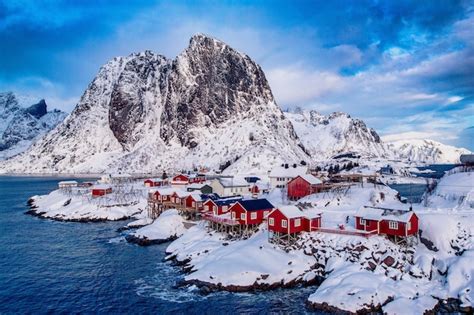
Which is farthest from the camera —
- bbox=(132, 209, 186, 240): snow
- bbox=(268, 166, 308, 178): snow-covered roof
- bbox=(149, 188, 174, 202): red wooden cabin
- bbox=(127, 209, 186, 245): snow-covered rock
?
bbox=(268, 166, 308, 178): snow-covered roof

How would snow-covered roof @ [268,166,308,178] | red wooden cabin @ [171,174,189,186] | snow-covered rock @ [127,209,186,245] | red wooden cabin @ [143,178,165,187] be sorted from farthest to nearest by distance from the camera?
red wooden cabin @ [143,178,165,187]
red wooden cabin @ [171,174,189,186]
snow-covered roof @ [268,166,308,178]
snow-covered rock @ [127,209,186,245]

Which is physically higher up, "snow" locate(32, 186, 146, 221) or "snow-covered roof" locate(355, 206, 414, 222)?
"snow-covered roof" locate(355, 206, 414, 222)

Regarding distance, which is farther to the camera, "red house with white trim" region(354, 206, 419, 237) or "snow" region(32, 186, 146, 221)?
"snow" region(32, 186, 146, 221)

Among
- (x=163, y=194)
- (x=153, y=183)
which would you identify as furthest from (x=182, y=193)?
(x=153, y=183)

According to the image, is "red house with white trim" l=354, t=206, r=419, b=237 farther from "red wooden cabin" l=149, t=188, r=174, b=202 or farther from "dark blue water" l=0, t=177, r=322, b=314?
"red wooden cabin" l=149, t=188, r=174, b=202

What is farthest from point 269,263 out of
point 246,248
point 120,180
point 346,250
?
point 120,180

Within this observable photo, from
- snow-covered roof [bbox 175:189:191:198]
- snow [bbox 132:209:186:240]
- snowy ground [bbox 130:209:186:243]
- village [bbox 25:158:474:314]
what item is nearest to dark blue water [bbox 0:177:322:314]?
village [bbox 25:158:474:314]

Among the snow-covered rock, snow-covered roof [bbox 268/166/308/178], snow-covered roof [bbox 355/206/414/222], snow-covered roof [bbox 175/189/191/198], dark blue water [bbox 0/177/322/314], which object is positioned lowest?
dark blue water [bbox 0/177/322/314]
